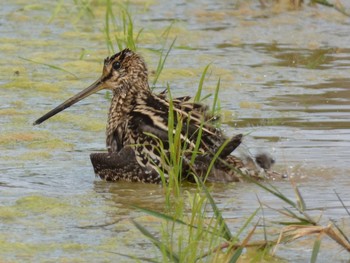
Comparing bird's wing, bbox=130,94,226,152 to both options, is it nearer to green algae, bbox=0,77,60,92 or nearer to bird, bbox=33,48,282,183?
Answer: bird, bbox=33,48,282,183

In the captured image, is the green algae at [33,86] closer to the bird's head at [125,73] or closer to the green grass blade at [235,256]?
the bird's head at [125,73]

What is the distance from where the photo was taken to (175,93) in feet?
27.8

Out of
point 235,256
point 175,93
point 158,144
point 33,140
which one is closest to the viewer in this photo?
point 235,256

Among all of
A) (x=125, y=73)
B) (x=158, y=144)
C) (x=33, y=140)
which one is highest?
(x=125, y=73)

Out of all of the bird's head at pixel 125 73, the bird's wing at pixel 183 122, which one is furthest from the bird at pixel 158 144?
the bird's head at pixel 125 73

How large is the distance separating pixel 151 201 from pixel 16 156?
3.70 feet

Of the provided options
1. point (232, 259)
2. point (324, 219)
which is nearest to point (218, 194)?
point (324, 219)

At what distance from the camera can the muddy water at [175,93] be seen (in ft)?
17.9

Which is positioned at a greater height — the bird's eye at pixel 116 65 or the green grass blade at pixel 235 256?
the bird's eye at pixel 116 65

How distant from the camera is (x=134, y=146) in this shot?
6.52 meters

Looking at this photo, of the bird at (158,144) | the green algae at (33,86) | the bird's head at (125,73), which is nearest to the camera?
Answer: the bird at (158,144)

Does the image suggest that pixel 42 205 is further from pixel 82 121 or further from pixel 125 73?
pixel 82 121

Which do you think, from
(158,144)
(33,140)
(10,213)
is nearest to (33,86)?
(33,140)

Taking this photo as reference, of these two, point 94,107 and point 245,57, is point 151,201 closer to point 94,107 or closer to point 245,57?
point 94,107
